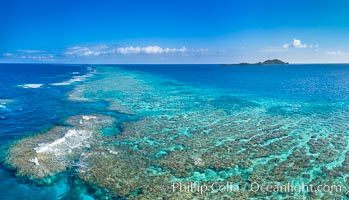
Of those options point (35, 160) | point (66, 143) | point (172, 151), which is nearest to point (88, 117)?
point (66, 143)

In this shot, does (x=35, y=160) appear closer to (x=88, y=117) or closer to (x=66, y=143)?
(x=66, y=143)

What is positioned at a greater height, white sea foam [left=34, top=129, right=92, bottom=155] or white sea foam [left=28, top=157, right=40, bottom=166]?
white sea foam [left=34, top=129, right=92, bottom=155]

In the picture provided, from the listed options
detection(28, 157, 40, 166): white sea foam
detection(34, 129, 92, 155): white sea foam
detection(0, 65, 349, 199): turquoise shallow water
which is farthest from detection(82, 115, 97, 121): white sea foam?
detection(28, 157, 40, 166): white sea foam

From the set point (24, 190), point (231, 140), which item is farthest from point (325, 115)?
point (24, 190)

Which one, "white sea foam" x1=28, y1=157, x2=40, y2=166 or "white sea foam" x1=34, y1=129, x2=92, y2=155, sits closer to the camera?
"white sea foam" x1=28, y1=157, x2=40, y2=166

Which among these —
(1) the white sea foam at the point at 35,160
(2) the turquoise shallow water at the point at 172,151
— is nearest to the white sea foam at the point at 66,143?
(2) the turquoise shallow water at the point at 172,151

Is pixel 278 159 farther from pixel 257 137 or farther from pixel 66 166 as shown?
pixel 66 166

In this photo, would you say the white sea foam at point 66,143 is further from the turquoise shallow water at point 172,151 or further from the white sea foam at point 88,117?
the white sea foam at point 88,117

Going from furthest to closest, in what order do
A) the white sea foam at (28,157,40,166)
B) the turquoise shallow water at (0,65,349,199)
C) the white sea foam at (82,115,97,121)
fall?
the white sea foam at (82,115,97,121)
the white sea foam at (28,157,40,166)
the turquoise shallow water at (0,65,349,199)

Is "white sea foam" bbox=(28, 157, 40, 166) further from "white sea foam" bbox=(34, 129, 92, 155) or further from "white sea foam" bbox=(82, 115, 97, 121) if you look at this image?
"white sea foam" bbox=(82, 115, 97, 121)
